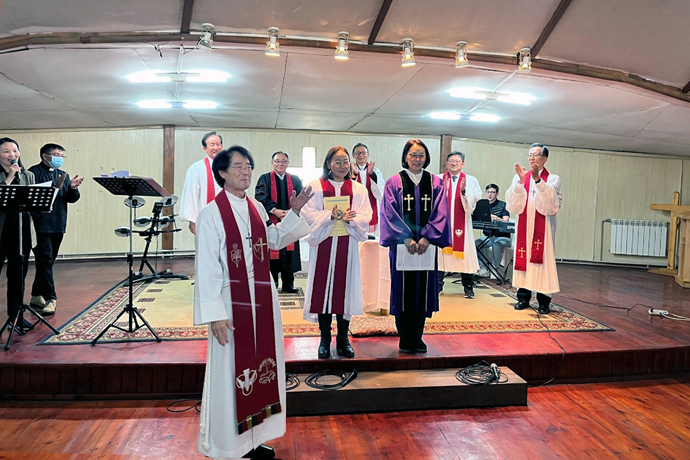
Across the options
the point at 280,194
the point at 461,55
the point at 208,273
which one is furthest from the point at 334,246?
the point at 280,194

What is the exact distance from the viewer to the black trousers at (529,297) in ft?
16.8

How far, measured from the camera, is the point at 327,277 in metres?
3.53

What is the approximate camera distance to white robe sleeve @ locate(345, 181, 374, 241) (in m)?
3.56

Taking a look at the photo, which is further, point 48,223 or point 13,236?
point 48,223

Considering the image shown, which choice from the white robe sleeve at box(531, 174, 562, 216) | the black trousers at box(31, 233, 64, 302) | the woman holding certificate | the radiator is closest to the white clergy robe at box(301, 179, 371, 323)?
the woman holding certificate

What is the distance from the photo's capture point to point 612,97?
574 cm

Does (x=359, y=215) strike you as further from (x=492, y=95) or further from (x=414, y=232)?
(x=492, y=95)

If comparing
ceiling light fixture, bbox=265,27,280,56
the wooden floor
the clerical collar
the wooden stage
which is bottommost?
the wooden floor

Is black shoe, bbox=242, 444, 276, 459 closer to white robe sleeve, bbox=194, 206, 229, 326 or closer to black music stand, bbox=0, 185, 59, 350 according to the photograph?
white robe sleeve, bbox=194, 206, 229, 326

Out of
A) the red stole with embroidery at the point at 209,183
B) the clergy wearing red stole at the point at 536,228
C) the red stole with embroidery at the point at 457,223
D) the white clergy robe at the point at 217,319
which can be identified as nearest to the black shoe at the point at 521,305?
the clergy wearing red stole at the point at 536,228

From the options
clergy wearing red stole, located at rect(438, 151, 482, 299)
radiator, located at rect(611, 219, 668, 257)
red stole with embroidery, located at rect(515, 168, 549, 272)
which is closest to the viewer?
red stole with embroidery, located at rect(515, 168, 549, 272)

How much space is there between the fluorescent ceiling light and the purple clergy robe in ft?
8.19

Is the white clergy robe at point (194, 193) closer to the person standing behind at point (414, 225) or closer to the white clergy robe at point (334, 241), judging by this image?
the white clergy robe at point (334, 241)

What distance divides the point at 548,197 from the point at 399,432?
2930 mm
